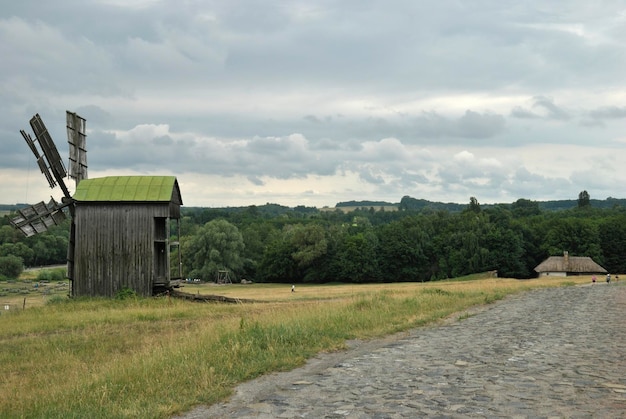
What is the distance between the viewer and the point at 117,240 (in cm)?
3288

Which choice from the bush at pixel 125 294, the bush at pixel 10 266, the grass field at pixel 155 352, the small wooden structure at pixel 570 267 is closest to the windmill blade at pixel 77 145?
the bush at pixel 125 294

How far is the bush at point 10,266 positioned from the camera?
11088 cm

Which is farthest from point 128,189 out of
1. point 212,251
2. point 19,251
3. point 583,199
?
point 583,199

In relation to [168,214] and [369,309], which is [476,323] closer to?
[369,309]

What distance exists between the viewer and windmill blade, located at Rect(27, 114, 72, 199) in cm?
3450

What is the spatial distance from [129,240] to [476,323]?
20873 mm

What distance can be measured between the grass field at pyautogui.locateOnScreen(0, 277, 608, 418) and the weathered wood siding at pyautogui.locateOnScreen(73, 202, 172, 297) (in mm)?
7285

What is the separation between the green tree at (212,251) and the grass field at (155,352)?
229 feet

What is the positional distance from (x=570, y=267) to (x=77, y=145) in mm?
71329

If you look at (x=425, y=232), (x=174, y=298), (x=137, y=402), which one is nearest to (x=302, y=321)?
(x=137, y=402)

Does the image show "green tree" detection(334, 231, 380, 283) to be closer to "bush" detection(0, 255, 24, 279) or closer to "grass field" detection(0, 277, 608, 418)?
"bush" detection(0, 255, 24, 279)

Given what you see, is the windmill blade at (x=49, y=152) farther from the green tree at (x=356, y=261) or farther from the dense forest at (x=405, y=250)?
the green tree at (x=356, y=261)

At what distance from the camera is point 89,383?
34.3 ft

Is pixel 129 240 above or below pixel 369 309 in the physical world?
above
